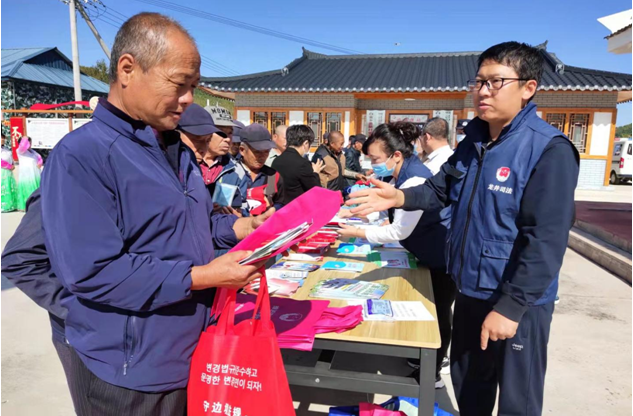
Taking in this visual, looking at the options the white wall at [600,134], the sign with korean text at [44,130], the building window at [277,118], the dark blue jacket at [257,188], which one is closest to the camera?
the dark blue jacket at [257,188]

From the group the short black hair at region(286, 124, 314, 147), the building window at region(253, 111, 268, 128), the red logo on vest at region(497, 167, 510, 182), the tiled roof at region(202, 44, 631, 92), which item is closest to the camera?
the red logo on vest at region(497, 167, 510, 182)

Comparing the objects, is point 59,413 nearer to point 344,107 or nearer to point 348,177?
point 348,177

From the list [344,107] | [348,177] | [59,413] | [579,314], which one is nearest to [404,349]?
[59,413]

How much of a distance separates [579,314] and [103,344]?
4142mm

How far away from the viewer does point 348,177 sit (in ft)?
24.5

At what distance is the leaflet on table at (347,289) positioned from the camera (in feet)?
6.23

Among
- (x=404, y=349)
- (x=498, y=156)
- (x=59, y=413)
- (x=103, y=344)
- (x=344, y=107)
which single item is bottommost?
(x=59, y=413)

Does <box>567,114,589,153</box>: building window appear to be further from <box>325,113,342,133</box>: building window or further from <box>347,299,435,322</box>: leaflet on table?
<box>347,299,435,322</box>: leaflet on table

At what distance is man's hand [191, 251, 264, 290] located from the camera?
1.03 metres

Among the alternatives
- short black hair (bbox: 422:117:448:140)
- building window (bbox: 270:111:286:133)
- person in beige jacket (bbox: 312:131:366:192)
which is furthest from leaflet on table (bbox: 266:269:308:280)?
building window (bbox: 270:111:286:133)

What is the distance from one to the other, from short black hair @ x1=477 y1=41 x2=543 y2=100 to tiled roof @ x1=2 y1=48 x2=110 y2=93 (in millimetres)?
18160

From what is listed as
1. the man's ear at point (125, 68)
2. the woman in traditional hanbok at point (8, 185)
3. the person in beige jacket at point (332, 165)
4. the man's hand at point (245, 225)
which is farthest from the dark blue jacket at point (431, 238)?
the woman in traditional hanbok at point (8, 185)

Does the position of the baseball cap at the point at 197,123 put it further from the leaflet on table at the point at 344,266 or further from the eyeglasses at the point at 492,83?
the eyeglasses at the point at 492,83

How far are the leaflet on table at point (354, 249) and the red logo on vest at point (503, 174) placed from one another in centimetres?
125
